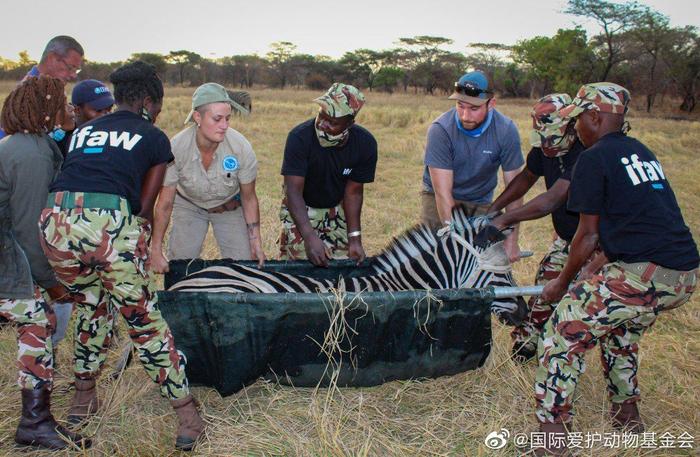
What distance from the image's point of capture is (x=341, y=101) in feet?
13.1

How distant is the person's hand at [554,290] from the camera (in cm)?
321

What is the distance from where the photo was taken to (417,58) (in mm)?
51375

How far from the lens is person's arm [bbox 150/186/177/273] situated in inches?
154

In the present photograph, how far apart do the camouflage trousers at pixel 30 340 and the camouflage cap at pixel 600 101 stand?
2965 mm

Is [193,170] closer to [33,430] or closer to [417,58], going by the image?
[33,430]

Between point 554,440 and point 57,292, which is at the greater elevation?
point 57,292

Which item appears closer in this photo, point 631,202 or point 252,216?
point 631,202

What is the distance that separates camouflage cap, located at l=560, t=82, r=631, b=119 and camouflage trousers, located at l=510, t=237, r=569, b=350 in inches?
46.4

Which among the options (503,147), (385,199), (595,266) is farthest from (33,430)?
(385,199)

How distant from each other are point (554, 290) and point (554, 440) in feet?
2.58

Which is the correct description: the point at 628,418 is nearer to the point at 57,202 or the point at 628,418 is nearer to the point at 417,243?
the point at 417,243

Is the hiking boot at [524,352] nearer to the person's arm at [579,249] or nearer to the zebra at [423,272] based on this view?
the zebra at [423,272]

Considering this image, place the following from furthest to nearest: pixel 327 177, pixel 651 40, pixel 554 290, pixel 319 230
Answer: pixel 651 40
pixel 319 230
pixel 327 177
pixel 554 290

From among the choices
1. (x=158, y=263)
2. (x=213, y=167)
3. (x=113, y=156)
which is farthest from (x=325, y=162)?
(x=113, y=156)
